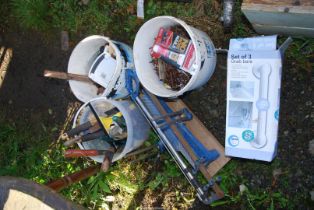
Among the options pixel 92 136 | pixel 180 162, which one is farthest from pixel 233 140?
pixel 92 136

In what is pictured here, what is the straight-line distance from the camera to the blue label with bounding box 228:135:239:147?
7.37 ft

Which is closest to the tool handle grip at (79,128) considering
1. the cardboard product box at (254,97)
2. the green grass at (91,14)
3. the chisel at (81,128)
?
the chisel at (81,128)

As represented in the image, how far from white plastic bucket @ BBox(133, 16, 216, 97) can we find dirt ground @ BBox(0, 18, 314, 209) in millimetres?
205

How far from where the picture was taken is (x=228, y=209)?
2594mm

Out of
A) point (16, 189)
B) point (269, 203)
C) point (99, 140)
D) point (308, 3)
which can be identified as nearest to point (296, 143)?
point (269, 203)

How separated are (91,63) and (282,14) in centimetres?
146

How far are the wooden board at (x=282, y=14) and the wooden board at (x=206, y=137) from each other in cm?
79

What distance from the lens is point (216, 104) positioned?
8.80ft

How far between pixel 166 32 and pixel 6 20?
1639 millimetres

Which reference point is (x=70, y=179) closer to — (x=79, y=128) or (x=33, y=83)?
(x=79, y=128)

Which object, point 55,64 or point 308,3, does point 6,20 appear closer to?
point 55,64

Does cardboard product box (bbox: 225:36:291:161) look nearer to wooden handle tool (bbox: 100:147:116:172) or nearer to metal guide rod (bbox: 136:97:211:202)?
metal guide rod (bbox: 136:97:211:202)

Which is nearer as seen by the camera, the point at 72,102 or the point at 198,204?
the point at 198,204

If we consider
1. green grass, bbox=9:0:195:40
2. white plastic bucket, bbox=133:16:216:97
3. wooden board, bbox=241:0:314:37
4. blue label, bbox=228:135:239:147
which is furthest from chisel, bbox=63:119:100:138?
wooden board, bbox=241:0:314:37
